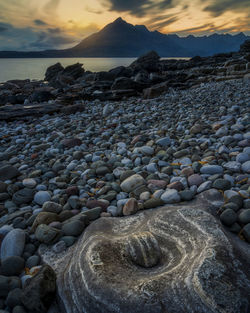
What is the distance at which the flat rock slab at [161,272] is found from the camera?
1.09 meters

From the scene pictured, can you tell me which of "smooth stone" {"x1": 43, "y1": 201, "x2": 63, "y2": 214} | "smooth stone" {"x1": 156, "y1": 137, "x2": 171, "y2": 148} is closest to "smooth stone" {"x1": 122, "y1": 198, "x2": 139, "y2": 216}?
"smooth stone" {"x1": 43, "y1": 201, "x2": 63, "y2": 214}

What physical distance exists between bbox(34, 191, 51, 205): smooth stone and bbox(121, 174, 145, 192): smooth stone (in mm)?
814

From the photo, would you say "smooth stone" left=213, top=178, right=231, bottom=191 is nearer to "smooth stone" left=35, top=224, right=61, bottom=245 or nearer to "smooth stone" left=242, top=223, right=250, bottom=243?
"smooth stone" left=242, top=223, right=250, bottom=243

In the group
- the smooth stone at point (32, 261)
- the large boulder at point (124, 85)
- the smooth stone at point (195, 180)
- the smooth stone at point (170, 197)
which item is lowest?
the smooth stone at point (32, 261)

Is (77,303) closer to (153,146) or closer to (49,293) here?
(49,293)

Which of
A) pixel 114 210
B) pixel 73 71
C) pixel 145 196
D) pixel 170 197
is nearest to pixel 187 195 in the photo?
pixel 170 197

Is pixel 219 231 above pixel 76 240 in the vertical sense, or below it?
above

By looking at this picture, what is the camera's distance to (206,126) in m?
4.09

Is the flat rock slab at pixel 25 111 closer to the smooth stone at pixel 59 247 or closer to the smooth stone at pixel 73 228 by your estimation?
the smooth stone at pixel 73 228

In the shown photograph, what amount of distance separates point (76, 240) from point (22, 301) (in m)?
0.62

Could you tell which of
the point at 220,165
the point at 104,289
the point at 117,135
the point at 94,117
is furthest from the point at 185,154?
the point at 94,117

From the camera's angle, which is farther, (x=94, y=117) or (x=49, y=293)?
(x=94, y=117)

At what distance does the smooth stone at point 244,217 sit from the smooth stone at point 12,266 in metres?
1.64

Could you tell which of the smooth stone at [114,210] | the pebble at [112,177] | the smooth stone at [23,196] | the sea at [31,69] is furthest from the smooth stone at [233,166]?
the sea at [31,69]
